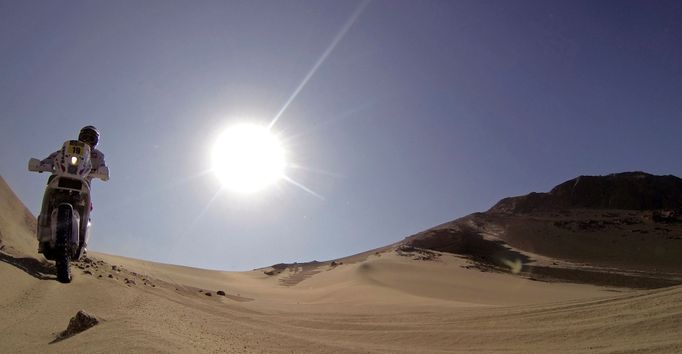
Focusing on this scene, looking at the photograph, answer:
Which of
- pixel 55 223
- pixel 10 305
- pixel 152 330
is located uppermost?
pixel 55 223

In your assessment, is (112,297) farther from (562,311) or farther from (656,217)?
(656,217)

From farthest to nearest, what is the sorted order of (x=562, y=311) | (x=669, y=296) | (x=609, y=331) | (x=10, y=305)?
(x=562, y=311), (x=669, y=296), (x=609, y=331), (x=10, y=305)

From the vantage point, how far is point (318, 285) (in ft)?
76.9

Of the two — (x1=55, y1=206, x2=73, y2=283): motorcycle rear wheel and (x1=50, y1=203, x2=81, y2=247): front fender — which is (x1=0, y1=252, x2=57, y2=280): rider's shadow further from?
(x1=50, y1=203, x2=81, y2=247): front fender

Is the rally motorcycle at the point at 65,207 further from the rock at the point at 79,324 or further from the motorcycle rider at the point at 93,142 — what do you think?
the rock at the point at 79,324

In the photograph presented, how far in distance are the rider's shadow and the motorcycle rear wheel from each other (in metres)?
0.27

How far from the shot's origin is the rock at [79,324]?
3947mm

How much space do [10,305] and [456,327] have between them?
604 cm

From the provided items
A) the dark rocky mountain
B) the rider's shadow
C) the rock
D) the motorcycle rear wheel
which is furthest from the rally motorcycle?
the dark rocky mountain

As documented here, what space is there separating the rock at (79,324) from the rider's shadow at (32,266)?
9.29ft

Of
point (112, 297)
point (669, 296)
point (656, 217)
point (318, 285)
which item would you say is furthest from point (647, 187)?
point (112, 297)

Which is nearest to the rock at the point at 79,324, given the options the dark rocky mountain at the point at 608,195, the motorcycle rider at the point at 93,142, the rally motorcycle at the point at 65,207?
the rally motorcycle at the point at 65,207

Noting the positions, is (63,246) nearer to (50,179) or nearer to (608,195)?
(50,179)

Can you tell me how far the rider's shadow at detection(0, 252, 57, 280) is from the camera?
6344 mm
